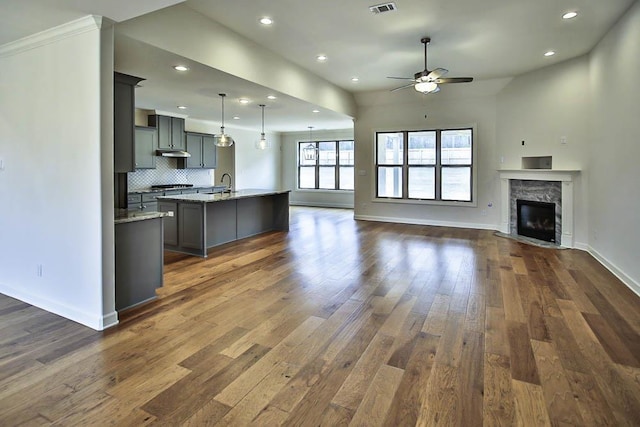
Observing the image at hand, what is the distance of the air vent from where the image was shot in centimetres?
407

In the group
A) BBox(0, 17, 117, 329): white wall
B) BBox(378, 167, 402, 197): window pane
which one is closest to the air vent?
BBox(0, 17, 117, 329): white wall

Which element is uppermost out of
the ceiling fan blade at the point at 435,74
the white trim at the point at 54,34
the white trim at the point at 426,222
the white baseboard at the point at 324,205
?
the ceiling fan blade at the point at 435,74

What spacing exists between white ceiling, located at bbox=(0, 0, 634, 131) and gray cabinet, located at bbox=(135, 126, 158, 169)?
1.03 m

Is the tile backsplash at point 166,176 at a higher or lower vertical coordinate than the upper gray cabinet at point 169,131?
lower

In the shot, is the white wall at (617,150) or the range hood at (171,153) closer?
the white wall at (617,150)

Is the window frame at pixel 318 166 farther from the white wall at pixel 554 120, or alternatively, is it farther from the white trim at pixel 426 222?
the white wall at pixel 554 120

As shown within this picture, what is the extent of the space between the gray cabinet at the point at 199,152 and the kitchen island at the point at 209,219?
2762 millimetres

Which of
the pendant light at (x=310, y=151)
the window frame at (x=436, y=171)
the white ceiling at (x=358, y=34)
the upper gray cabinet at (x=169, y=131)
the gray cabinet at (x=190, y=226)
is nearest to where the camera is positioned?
the white ceiling at (x=358, y=34)

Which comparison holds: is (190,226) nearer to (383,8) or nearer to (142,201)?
(142,201)

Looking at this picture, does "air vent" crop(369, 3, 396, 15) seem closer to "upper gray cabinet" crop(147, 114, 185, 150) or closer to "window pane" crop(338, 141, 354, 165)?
"upper gray cabinet" crop(147, 114, 185, 150)

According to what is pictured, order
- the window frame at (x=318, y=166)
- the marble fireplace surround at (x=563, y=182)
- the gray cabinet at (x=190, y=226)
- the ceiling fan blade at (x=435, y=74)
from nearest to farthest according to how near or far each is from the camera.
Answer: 1. the ceiling fan blade at (x=435, y=74)
2. the gray cabinet at (x=190, y=226)
3. the marble fireplace surround at (x=563, y=182)
4. the window frame at (x=318, y=166)

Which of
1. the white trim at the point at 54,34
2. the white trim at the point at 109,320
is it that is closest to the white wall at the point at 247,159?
the white trim at the point at 54,34

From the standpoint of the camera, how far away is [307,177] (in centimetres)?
1307

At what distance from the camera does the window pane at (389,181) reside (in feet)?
30.2
